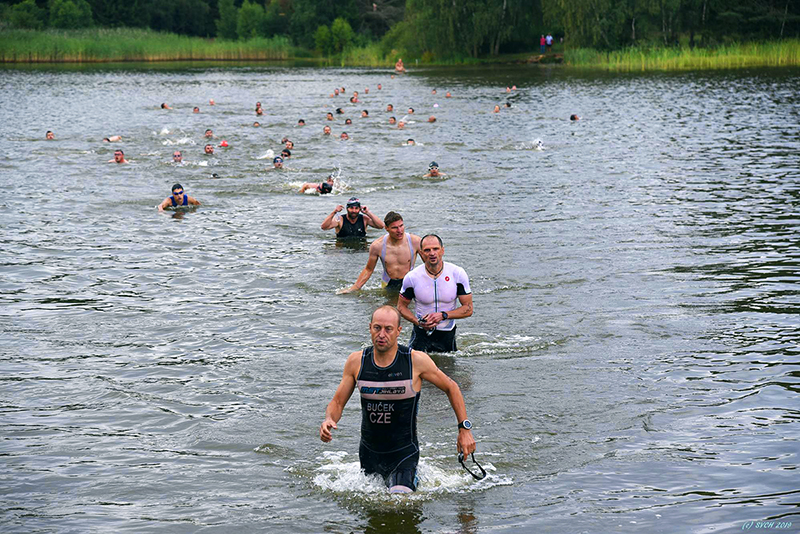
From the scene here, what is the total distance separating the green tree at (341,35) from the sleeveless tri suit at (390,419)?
103 metres

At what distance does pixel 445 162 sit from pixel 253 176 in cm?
638

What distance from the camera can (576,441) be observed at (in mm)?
9469

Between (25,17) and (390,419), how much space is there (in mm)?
106973

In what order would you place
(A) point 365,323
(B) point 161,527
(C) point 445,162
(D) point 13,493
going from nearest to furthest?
(B) point 161,527 → (D) point 13,493 → (A) point 365,323 → (C) point 445,162

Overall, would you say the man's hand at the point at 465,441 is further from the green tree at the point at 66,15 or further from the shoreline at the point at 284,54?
the green tree at the point at 66,15

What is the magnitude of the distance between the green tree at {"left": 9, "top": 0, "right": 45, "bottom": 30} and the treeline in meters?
0.11

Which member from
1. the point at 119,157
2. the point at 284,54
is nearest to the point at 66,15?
the point at 284,54

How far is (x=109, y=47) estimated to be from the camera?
8669cm

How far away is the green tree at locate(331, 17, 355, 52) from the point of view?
353ft

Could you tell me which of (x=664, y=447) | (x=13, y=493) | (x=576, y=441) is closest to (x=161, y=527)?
(x=13, y=493)

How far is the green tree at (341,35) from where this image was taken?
108 metres

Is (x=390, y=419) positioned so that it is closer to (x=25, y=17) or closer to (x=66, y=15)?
(x=25, y=17)

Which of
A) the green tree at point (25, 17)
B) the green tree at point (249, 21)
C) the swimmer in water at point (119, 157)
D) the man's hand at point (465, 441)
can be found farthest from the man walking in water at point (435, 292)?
the green tree at point (249, 21)

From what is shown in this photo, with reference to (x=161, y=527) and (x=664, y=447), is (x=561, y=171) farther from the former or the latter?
(x=161, y=527)
